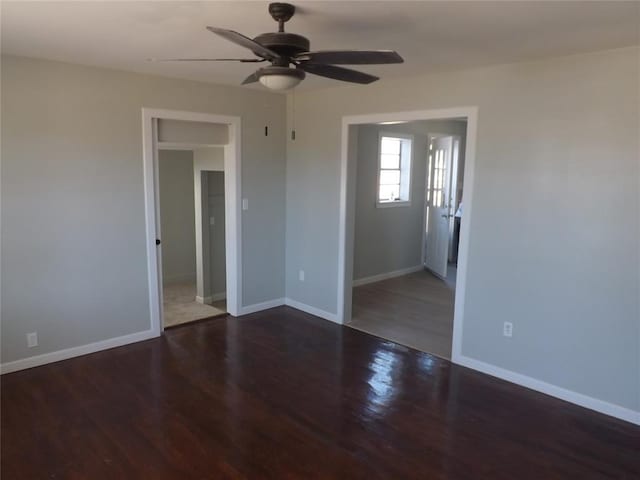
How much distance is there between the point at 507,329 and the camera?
144 inches

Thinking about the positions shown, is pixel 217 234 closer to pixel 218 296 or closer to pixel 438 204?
pixel 218 296

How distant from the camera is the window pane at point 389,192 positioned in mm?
6776

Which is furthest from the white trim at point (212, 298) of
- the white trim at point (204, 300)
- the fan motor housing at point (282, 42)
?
the fan motor housing at point (282, 42)

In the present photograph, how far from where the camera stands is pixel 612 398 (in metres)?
3.18

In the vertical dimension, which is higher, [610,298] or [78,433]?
[610,298]

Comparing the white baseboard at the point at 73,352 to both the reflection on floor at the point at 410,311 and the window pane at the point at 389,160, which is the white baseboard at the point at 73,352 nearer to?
the reflection on floor at the point at 410,311

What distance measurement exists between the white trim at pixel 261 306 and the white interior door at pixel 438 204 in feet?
8.87

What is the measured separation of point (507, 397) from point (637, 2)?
8.55ft

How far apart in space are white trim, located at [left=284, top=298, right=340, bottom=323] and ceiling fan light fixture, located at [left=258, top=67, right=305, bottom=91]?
10.6 ft

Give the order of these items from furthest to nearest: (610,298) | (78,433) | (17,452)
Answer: (610,298)
(78,433)
(17,452)

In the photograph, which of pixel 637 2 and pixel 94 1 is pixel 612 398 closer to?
pixel 637 2

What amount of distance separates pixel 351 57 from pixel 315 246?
3205mm

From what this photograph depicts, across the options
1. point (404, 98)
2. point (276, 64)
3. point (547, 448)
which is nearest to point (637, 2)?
point (276, 64)

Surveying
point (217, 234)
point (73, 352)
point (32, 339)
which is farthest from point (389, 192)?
point (32, 339)
